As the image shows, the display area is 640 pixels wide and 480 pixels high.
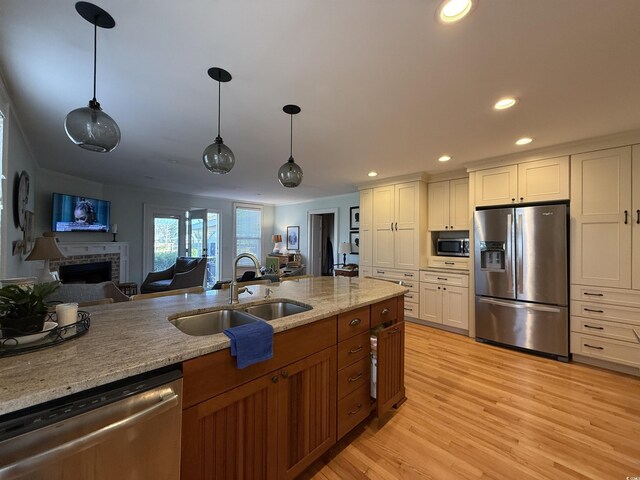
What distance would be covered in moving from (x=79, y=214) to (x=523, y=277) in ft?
21.8

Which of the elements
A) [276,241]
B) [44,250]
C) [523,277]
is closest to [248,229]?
[276,241]

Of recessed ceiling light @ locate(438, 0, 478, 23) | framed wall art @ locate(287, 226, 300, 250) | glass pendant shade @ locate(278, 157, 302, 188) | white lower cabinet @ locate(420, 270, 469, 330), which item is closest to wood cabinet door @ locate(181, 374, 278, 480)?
glass pendant shade @ locate(278, 157, 302, 188)

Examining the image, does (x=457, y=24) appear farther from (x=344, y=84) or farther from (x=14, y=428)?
(x=14, y=428)

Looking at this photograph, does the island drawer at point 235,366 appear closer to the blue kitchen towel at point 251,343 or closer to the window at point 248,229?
the blue kitchen towel at point 251,343

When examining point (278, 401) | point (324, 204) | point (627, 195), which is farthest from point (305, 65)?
point (324, 204)

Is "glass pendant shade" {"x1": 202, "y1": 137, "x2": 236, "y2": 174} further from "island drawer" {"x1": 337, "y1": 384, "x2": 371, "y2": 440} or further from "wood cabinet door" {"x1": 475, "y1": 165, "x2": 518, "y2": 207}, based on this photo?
"wood cabinet door" {"x1": 475, "y1": 165, "x2": 518, "y2": 207}

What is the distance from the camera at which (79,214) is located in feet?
14.9

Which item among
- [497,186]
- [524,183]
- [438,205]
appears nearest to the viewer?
[524,183]

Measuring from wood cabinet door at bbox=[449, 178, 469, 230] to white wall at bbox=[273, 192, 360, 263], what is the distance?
2246mm

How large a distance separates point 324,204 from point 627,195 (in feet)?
16.7

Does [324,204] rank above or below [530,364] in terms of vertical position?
above

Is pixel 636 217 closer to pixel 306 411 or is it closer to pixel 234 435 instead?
pixel 306 411

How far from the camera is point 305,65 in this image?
1.66 meters

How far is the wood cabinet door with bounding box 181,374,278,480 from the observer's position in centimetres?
104
